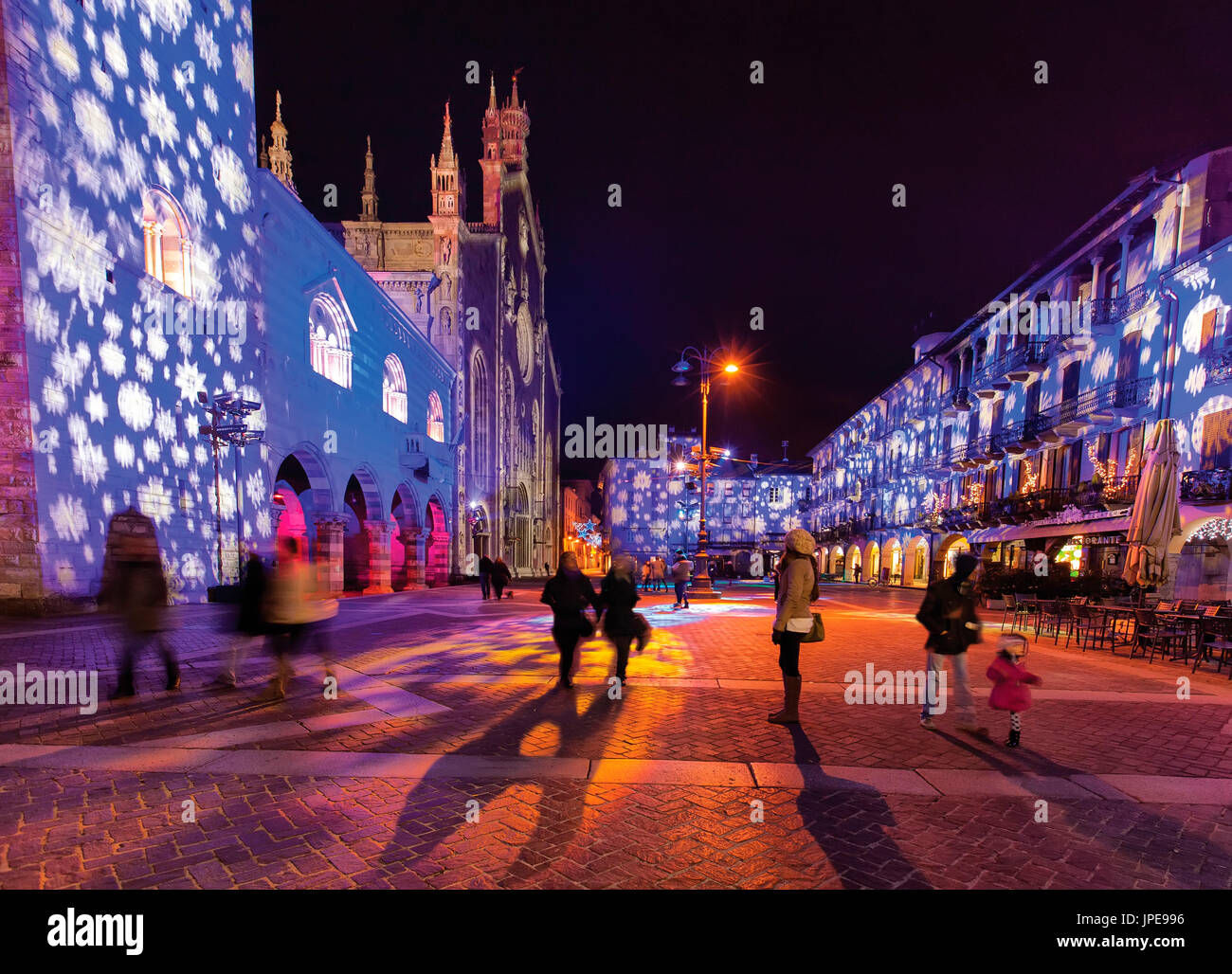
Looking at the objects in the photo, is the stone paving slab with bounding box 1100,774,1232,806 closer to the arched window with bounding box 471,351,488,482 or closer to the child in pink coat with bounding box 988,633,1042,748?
the child in pink coat with bounding box 988,633,1042,748

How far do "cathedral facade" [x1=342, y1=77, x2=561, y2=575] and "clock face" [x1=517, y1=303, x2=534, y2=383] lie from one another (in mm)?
106

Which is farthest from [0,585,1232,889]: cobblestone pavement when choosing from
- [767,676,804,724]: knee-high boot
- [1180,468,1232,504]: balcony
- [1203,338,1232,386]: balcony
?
[1203,338,1232,386]: balcony

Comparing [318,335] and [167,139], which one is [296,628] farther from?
[318,335]

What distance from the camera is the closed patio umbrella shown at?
11539 millimetres

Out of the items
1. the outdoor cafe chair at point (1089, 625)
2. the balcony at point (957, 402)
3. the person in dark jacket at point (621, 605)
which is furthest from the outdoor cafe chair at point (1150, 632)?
the balcony at point (957, 402)

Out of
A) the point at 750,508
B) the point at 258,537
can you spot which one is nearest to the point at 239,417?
the point at 258,537

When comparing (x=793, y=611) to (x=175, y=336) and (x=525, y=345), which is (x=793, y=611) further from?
(x=525, y=345)

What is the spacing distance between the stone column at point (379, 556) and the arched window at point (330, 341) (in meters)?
6.14

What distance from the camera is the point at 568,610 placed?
6.56m

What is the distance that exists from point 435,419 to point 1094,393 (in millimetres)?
30490

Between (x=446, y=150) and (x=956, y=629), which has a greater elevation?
(x=446, y=150)

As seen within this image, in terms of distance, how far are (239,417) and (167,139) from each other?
24.6 feet

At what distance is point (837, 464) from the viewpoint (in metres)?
51.4

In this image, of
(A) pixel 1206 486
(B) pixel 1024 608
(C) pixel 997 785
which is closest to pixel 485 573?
(B) pixel 1024 608
